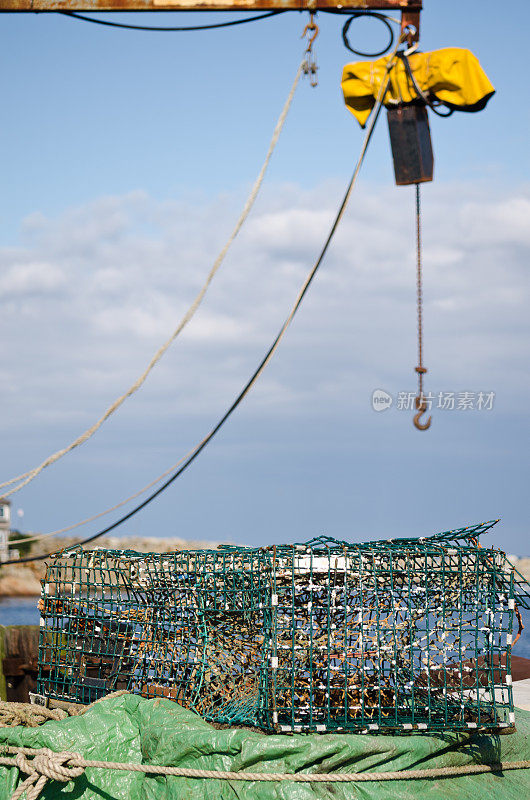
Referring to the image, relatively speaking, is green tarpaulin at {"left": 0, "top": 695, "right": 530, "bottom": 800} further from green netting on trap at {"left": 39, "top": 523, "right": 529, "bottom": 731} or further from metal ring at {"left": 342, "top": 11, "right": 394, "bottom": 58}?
metal ring at {"left": 342, "top": 11, "right": 394, "bottom": 58}

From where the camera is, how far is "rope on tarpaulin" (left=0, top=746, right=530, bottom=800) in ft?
20.2

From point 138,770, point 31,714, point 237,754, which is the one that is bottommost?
point 138,770

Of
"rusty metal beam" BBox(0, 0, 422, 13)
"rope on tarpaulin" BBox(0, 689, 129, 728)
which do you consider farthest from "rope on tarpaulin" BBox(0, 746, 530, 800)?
"rusty metal beam" BBox(0, 0, 422, 13)

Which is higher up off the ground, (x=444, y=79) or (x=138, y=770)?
(x=444, y=79)

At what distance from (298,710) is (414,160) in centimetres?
440

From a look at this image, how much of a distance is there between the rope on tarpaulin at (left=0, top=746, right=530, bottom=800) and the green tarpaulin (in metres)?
0.04

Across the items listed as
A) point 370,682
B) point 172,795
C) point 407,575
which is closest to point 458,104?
point 407,575

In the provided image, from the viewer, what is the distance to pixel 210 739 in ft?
20.6

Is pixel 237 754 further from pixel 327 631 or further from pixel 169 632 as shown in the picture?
pixel 169 632

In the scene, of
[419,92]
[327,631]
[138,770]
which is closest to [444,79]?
[419,92]

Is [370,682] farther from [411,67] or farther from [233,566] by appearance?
[411,67]

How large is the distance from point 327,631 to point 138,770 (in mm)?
1821

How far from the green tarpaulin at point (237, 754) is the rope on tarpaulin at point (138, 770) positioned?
1.8 inches

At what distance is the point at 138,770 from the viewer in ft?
21.3
